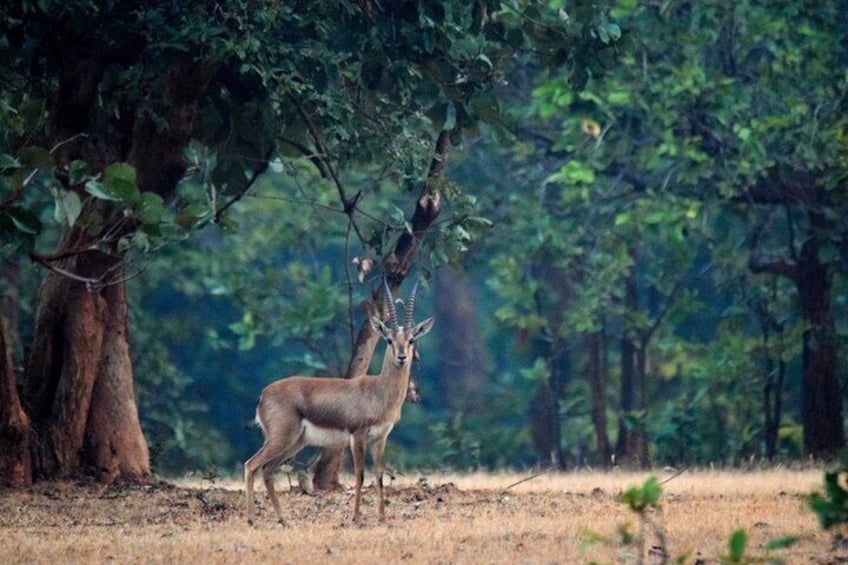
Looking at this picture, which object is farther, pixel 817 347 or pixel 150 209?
pixel 817 347

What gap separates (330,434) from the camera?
14.0m

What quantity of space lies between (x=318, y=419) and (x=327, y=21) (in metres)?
3.68

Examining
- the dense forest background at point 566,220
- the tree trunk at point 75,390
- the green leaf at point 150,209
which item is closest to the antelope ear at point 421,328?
the dense forest background at point 566,220

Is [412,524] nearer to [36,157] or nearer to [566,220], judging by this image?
[36,157]

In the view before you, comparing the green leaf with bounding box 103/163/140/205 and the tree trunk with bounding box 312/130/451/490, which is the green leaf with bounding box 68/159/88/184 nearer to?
the green leaf with bounding box 103/163/140/205

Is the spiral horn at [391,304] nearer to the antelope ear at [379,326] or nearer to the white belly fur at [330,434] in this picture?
the antelope ear at [379,326]

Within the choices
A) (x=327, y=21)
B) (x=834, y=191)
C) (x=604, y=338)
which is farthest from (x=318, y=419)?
(x=604, y=338)

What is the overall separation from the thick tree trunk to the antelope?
2211 mm

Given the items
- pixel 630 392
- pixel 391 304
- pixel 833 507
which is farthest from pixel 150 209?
→ pixel 630 392

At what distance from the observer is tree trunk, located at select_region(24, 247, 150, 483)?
15.2 metres

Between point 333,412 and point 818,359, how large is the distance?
9075 millimetres

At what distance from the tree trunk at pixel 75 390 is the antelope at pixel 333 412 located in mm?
2070

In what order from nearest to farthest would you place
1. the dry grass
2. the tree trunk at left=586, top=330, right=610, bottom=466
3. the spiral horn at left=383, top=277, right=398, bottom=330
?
the dry grass
the spiral horn at left=383, top=277, right=398, bottom=330
the tree trunk at left=586, top=330, right=610, bottom=466

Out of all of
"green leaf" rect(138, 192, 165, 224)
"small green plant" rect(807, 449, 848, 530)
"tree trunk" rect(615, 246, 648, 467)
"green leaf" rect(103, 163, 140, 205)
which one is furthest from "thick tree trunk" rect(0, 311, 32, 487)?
"tree trunk" rect(615, 246, 648, 467)
